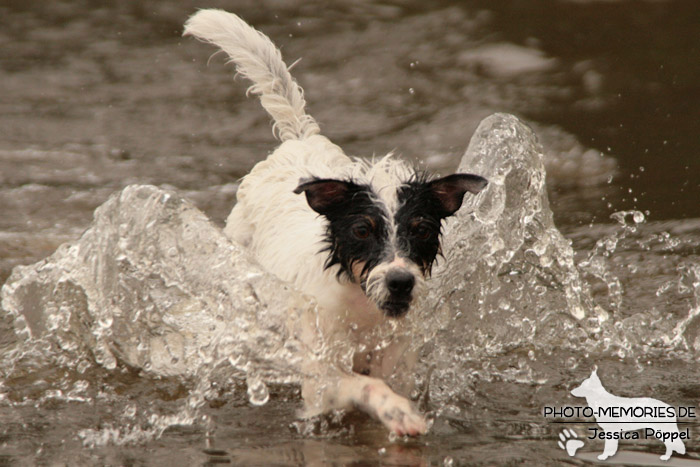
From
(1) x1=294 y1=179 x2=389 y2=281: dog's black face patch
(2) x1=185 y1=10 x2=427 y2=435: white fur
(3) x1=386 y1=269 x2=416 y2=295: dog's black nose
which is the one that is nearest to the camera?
(3) x1=386 y1=269 x2=416 y2=295: dog's black nose

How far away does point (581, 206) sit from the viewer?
26.1 ft

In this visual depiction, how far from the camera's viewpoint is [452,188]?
13.9 feet

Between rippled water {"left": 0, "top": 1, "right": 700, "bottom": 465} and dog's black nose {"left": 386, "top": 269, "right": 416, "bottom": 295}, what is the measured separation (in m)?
0.61

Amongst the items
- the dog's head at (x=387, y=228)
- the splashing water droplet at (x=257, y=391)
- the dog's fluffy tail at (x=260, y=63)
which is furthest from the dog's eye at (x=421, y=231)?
the dog's fluffy tail at (x=260, y=63)

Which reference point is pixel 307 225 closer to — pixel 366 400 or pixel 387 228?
pixel 387 228

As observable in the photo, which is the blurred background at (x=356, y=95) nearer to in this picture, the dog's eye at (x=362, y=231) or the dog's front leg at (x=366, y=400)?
the dog's front leg at (x=366, y=400)

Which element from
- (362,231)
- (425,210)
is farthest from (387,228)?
(425,210)

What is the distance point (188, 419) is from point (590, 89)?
790 cm

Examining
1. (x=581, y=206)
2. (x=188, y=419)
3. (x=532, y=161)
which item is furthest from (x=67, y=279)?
(x=581, y=206)

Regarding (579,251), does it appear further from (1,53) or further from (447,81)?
(1,53)

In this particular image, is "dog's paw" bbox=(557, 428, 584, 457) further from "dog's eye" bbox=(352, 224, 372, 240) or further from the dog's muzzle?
"dog's eye" bbox=(352, 224, 372, 240)

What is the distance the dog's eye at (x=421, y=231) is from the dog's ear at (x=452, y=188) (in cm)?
18

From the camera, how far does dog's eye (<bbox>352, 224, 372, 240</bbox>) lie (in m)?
4.02

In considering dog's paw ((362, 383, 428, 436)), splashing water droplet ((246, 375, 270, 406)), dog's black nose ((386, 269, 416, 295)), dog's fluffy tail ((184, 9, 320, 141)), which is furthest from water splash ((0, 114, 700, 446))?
dog's fluffy tail ((184, 9, 320, 141))
